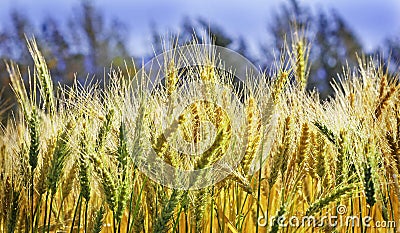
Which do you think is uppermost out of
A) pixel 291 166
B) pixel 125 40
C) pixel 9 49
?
pixel 125 40

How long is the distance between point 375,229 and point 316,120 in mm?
511

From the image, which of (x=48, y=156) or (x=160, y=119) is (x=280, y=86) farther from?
(x=48, y=156)

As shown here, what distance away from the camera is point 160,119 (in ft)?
5.16

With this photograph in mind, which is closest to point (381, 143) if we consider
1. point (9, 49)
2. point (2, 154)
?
point (2, 154)

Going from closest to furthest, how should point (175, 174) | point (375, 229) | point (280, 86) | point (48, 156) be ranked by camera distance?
point (175, 174) < point (48, 156) < point (280, 86) < point (375, 229)

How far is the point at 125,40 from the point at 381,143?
18.5 meters

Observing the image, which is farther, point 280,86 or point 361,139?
point 280,86

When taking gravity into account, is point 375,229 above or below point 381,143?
below

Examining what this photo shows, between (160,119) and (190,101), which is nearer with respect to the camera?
(160,119)

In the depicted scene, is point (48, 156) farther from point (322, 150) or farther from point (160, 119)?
point (322, 150)

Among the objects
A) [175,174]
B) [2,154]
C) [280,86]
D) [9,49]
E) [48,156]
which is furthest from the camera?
[9,49]

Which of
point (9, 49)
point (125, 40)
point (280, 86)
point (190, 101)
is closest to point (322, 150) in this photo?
point (280, 86)

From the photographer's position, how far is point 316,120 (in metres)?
1.77

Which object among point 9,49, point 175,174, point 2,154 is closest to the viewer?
point 175,174
